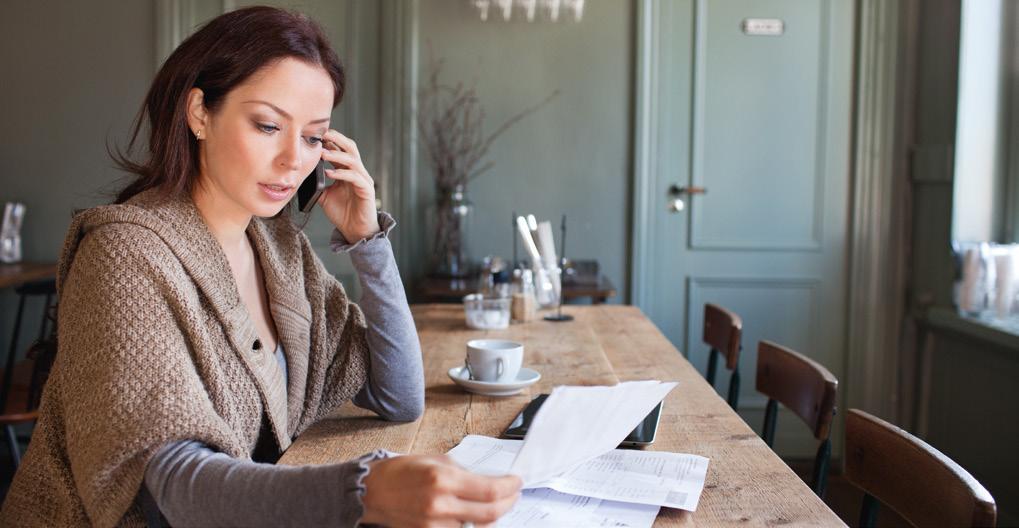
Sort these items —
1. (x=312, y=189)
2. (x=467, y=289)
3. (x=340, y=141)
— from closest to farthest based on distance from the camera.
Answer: (x=340, y=141), (x=312, y=189), (x=467, y=289)

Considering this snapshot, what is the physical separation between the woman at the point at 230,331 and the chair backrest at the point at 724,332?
107 cm

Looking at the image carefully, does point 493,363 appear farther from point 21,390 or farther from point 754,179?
point 754,179

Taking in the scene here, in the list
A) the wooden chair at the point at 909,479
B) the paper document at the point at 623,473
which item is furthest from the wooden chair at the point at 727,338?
the paper document at the point at 623,473

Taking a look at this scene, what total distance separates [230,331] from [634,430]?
0.58 metres

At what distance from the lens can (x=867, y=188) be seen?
11.9 feet

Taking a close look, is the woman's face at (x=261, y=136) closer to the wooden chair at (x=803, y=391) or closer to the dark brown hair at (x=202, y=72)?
the dark brown hair at (x=202, y=72)

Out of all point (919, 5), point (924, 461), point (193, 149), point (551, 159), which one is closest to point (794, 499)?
point (924, 461)

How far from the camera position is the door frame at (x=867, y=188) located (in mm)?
3559

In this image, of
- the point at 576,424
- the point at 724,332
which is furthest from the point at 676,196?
the point at 576,424

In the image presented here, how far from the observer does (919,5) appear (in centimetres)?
345

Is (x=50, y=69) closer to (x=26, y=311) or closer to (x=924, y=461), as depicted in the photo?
(x=26, y=311)

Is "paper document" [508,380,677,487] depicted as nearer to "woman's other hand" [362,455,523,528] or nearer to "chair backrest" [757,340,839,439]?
"woman's other hand" [362,455,523,528]

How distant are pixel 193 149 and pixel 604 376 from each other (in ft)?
2.90

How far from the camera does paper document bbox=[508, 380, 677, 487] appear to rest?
75 cm
